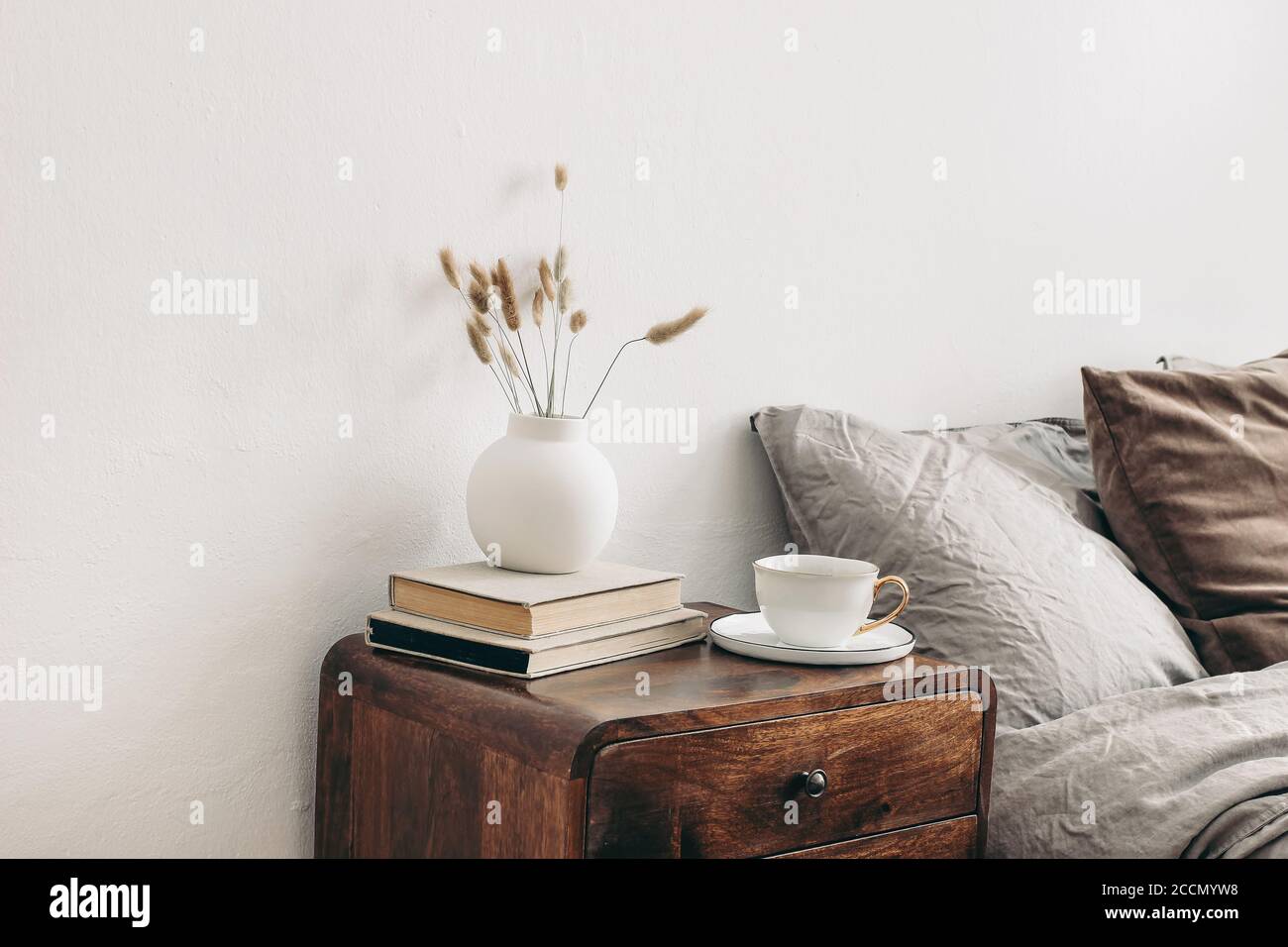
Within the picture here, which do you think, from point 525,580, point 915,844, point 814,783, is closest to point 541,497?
point 525,580

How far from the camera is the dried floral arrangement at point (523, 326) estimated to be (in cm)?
123

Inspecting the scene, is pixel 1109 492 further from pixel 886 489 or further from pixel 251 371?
pixel 251 371

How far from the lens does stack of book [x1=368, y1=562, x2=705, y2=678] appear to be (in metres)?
1.05

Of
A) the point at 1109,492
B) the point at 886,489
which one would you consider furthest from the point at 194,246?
the point at 1109,492

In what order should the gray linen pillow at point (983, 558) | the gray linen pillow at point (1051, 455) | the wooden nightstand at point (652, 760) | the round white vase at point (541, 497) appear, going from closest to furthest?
the wooden nightstand at point (652, 760), the round white vase at point (541, 497), the gray linen pillow at point (983, 558), the gray linen pillow at point (1051, 455)

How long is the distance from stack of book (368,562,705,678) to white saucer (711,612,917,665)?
0.04m

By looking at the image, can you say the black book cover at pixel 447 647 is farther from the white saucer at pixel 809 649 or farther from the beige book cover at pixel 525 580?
the white saucer at pixel 809 649

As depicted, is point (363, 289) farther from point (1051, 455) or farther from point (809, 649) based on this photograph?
point (1051, 455)

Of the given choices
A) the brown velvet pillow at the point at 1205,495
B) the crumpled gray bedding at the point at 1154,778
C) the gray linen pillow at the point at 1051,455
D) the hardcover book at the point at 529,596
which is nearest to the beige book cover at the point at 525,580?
the hardcover book at the point at 529,596

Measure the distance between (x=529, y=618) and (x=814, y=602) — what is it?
266mm

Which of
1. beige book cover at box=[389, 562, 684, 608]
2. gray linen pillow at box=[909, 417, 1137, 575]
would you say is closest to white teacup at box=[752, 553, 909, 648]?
beige book cover at box=[389, 562, 684, 608]

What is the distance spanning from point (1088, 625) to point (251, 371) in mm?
928

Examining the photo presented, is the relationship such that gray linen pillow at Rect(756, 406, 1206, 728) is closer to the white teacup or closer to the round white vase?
the white teacup

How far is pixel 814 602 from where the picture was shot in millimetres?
1109
